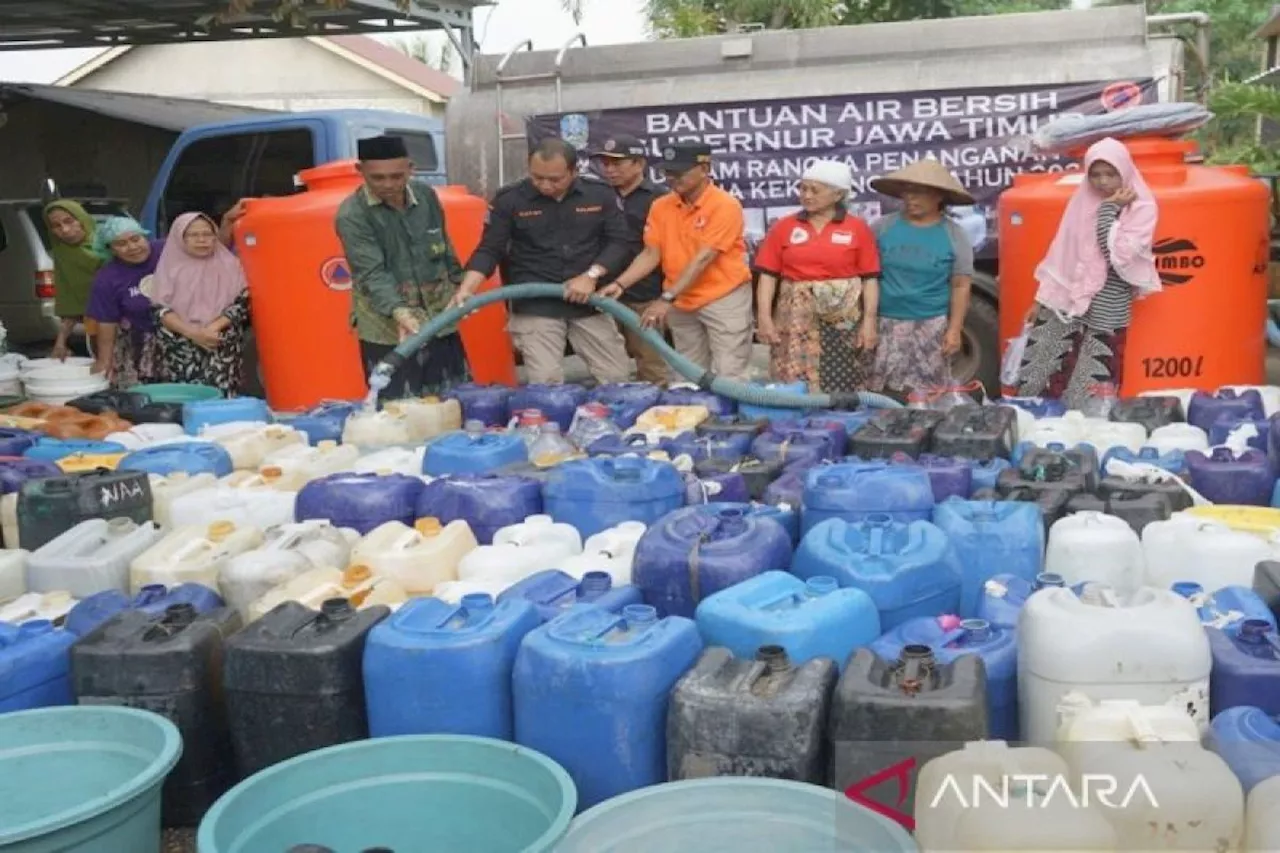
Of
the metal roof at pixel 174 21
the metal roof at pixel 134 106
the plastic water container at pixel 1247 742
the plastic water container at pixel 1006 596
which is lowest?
the plastic water container at pixel 1247 742

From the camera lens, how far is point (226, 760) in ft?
9.63

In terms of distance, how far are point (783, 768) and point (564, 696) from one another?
1.43 feet

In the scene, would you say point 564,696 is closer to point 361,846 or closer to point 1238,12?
point 361,846

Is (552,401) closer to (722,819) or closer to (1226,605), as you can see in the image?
(1226,605)

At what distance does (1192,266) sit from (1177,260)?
79mm

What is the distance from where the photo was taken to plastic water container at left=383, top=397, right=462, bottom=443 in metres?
5.21

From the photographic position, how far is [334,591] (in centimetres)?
315

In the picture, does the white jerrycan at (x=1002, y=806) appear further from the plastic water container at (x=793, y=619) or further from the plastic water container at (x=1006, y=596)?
the plastic water container at (x=1006, y=596)

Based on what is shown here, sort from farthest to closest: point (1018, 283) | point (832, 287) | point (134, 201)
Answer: point (134, 201), point (1018, 283), point (832, 287)

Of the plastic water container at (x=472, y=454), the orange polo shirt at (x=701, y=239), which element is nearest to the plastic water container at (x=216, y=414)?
the plastic water container at (x=472, y=454)

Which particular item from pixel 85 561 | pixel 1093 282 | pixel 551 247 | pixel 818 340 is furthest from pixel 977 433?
pixel 551 247

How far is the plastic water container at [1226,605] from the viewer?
2.68 metres

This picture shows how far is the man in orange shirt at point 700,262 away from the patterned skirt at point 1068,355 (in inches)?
55.9

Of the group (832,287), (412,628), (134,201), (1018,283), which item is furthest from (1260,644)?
(134,201)
